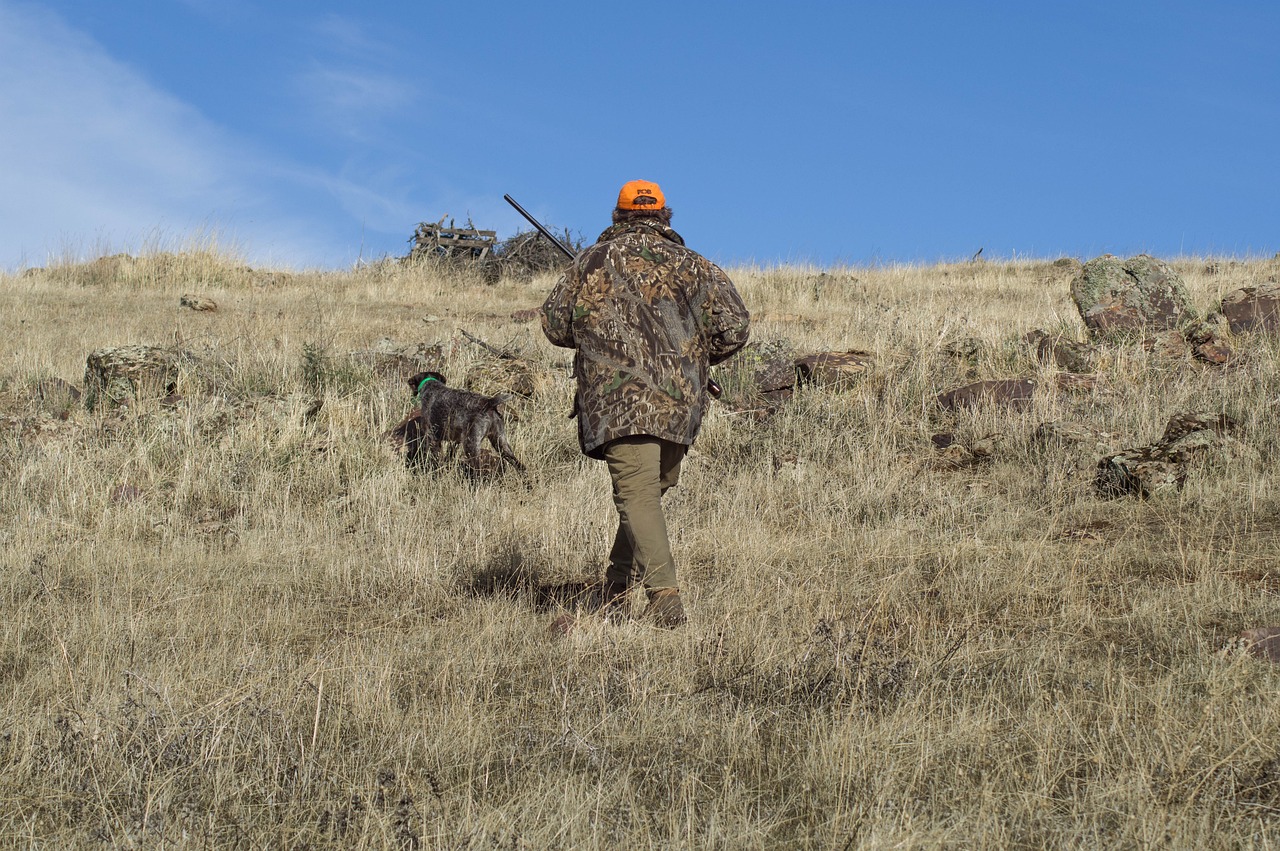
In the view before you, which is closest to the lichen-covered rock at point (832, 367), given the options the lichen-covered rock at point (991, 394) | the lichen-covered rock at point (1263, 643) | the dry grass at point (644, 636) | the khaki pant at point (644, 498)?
the dry grass at point (644, 636)

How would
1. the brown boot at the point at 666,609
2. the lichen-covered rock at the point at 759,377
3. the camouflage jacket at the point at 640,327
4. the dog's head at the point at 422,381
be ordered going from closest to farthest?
the camouflage jacket at the point at 640,327 < the brown boot at the point at 666,609 < the dog's head at the point at 422,381 < the lichen-covered rock at the point at 759,377

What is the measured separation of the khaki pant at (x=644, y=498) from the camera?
14.9 feet

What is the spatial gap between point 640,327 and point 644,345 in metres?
0.08

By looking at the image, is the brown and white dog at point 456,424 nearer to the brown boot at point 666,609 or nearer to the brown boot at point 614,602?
the brown boot at point 614,602

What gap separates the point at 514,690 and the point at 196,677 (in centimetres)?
115

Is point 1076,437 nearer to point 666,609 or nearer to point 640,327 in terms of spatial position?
point 666,609

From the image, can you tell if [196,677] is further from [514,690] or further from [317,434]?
[317,434]

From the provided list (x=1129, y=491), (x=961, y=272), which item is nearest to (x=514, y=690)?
(x=1129, y=491)

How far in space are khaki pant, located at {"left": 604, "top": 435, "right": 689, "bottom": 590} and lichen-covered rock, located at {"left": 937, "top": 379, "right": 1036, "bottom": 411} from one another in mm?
4569

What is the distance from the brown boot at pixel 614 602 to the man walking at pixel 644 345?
20mm

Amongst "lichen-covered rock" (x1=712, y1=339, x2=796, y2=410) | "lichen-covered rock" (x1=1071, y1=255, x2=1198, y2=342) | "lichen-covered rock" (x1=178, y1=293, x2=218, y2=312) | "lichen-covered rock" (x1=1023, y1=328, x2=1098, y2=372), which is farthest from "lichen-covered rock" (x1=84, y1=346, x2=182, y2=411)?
"lichen-covered rock" (x1=1071, y1=255, x2=1198, y2=342)

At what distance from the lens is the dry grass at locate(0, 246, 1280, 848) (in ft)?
9.53

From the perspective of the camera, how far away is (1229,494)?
6.17m

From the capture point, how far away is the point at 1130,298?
35.7 feet
